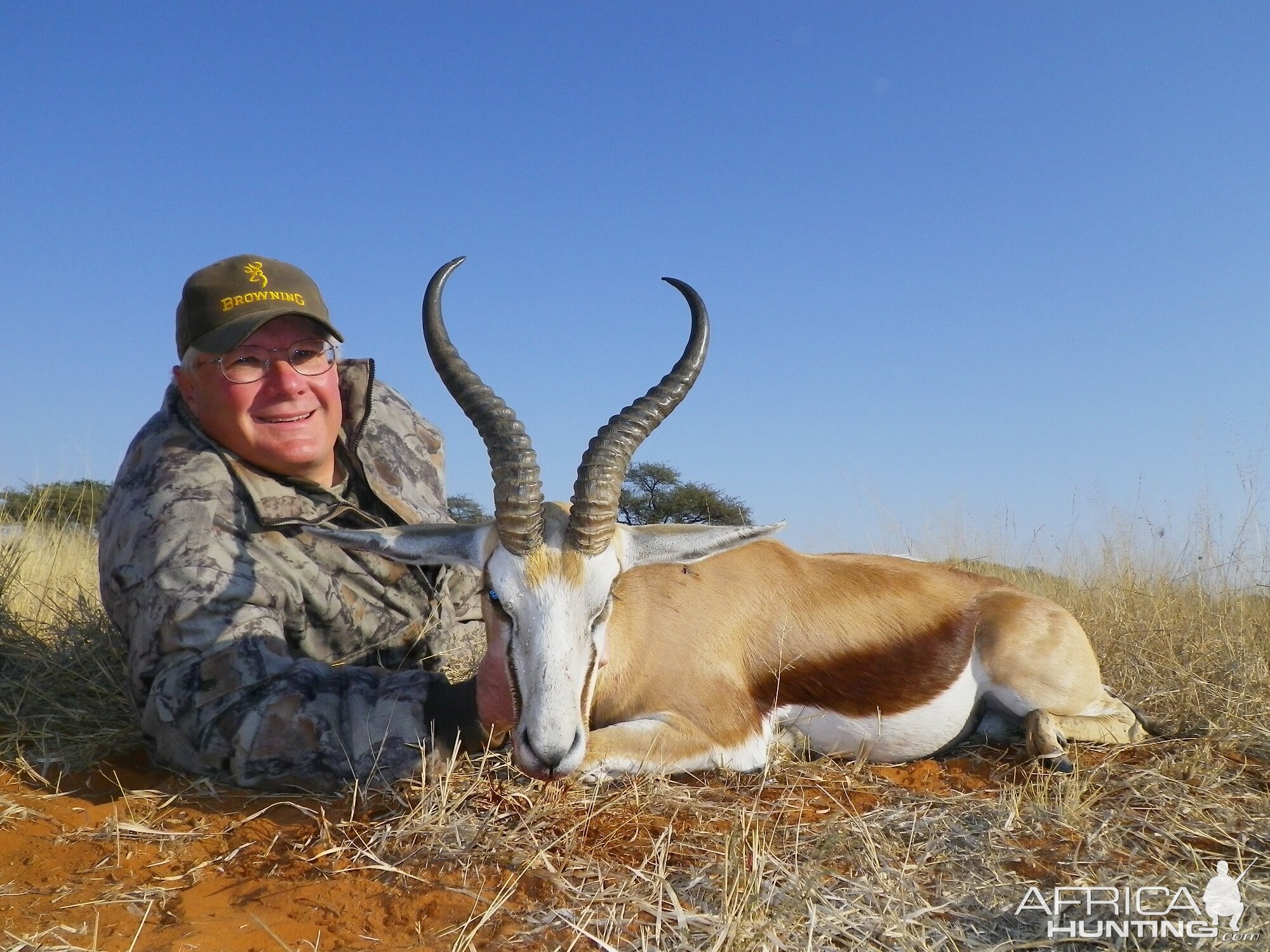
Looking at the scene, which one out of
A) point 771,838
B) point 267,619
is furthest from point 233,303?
point 771,838

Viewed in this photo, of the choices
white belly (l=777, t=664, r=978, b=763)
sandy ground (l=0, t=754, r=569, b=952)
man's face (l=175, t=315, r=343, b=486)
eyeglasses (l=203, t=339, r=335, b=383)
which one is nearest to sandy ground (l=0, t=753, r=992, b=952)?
sandy ground (l=0, t=754, r=569, b=952)

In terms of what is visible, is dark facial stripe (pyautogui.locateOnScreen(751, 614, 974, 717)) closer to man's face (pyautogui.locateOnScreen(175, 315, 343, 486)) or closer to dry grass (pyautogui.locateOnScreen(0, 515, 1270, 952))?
dry grass (pyautogui.locateOnScreen(0, 515, 1270, 952))

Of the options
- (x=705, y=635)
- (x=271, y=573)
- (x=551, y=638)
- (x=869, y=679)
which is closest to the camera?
(x=551, y=638)

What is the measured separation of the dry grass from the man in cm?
23

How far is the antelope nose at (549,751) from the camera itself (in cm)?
300

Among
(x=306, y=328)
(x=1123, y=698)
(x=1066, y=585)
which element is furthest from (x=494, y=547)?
(x=1066, y=585)

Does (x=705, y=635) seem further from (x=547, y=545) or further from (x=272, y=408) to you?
(x=272, y=408)

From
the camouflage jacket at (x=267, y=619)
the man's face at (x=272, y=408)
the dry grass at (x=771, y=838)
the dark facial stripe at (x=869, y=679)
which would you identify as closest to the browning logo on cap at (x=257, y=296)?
the man's face at (x=272, y=408)

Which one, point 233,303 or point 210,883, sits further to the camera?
point 233,303

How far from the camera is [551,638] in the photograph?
325 centimetres

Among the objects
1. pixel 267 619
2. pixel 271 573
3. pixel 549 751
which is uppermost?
pixel 271 573

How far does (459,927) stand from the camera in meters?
2.46

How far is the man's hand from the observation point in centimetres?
338

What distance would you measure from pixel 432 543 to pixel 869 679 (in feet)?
7.00
